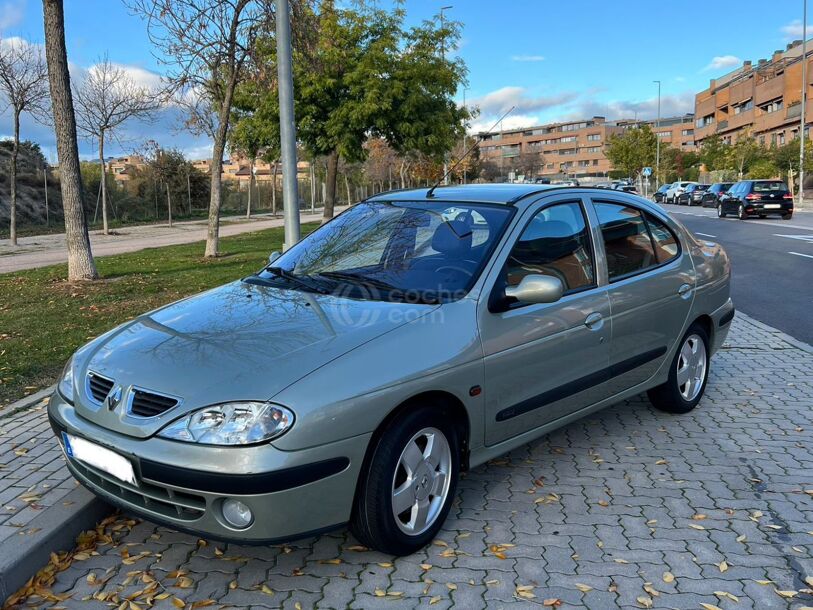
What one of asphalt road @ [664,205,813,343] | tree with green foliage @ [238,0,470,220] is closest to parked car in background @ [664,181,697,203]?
asphalt road @ [664,205,813,343]

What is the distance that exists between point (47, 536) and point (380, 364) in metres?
1.74

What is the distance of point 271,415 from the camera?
8.77 feet

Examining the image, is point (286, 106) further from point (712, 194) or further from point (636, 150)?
point (636, 150)

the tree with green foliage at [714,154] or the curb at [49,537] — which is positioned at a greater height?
the tree with green foliage at [714,154]

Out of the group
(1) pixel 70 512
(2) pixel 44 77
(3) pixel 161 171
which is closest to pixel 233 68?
(2) pixel 44 77

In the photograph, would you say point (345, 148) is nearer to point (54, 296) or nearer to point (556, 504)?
point (54, 296)

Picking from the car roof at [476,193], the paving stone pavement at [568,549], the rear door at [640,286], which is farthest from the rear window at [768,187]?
the car roof at [476,193]

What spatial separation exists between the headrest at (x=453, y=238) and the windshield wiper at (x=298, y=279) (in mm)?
687

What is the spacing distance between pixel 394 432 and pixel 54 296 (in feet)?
27.0

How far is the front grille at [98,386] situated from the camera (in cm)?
304

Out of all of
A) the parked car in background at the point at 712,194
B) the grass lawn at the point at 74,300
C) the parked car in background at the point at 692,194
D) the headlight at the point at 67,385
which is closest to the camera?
the headlight at the point at 67,385

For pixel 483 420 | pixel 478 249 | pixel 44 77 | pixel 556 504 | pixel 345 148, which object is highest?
pixel 44 77

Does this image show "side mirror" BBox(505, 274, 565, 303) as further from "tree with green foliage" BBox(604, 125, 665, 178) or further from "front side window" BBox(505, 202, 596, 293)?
"tree with green foliage" BBox(604, 125, 665, 178)

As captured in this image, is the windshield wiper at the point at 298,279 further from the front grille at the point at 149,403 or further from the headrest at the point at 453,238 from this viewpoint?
the front grille at the point at 149,403
